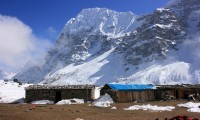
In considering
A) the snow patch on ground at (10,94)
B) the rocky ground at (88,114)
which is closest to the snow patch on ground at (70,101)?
the snow patch on ground at (10,94)

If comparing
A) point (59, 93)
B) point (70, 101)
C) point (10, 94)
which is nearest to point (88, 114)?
point (70, 101)

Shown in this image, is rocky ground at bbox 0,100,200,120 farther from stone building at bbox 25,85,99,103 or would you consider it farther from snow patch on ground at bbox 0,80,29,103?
Answer: snow patch on ground at bbox 0,80,29,103

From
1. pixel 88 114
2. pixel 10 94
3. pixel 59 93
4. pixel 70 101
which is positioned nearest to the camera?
pixel 88 114

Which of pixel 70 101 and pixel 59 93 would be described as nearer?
pixel 70 101

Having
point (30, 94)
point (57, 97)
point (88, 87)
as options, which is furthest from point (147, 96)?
point (30, 94)

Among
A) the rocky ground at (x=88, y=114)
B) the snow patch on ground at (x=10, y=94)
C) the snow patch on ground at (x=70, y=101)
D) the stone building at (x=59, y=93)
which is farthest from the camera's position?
the snow patch on ground at (x=10, y=94)

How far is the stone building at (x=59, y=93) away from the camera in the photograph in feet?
184

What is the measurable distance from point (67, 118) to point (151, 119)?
714 centimetres

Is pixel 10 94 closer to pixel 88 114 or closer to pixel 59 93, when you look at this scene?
pixel 59 93

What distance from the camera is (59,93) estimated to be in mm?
57375

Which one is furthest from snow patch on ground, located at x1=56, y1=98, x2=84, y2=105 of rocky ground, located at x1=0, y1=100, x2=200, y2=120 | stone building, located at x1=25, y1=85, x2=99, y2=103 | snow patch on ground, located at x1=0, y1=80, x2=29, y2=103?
rocky ground, located at x1=0, y1=100, x2=200, y2=120

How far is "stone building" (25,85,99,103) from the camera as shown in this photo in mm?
56188

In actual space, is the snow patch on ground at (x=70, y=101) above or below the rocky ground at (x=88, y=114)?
above

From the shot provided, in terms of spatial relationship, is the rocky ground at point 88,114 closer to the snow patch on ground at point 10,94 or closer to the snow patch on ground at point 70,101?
the snow patch on ground at point 70,101
